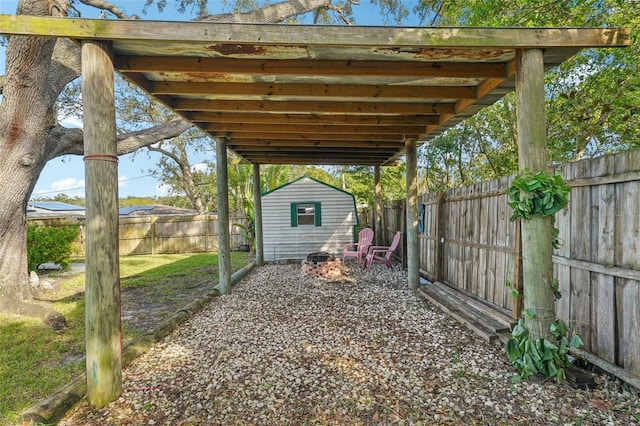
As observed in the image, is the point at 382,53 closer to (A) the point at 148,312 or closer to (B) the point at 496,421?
(B) the point at 496,421

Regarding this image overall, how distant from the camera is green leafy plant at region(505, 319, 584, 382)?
252cm

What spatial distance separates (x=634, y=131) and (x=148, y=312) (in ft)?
27.4

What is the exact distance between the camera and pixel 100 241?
2395 mm

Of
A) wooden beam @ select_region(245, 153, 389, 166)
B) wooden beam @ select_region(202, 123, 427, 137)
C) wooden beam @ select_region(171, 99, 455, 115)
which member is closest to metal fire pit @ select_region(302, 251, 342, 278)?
wooden beam @ select_region(245, 153, 389, 166)

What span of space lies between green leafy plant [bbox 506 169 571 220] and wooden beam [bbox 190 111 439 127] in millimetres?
2557

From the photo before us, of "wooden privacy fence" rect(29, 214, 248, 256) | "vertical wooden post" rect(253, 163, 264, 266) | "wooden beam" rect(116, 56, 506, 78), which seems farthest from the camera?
"wooden privacy fence" rect(29, 214, 248, 256)

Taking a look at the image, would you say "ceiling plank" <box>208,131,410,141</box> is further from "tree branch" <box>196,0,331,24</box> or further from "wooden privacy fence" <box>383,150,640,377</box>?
"tree branch" <box>196,0,331,24</box>

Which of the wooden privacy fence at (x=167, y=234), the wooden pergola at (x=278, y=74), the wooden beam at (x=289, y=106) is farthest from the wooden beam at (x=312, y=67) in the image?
the wooden privacy fence at (x=167, y=234)

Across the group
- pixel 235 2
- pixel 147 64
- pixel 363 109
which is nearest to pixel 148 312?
pixel 147 64

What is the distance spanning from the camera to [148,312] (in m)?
4.94

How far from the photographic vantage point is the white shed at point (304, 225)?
9797mm

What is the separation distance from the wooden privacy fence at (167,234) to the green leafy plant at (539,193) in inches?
481

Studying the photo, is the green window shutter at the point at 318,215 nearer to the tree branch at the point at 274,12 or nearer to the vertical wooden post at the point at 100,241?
the tree branch at the point at 274,12

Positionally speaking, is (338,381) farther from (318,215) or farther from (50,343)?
(318,215)
